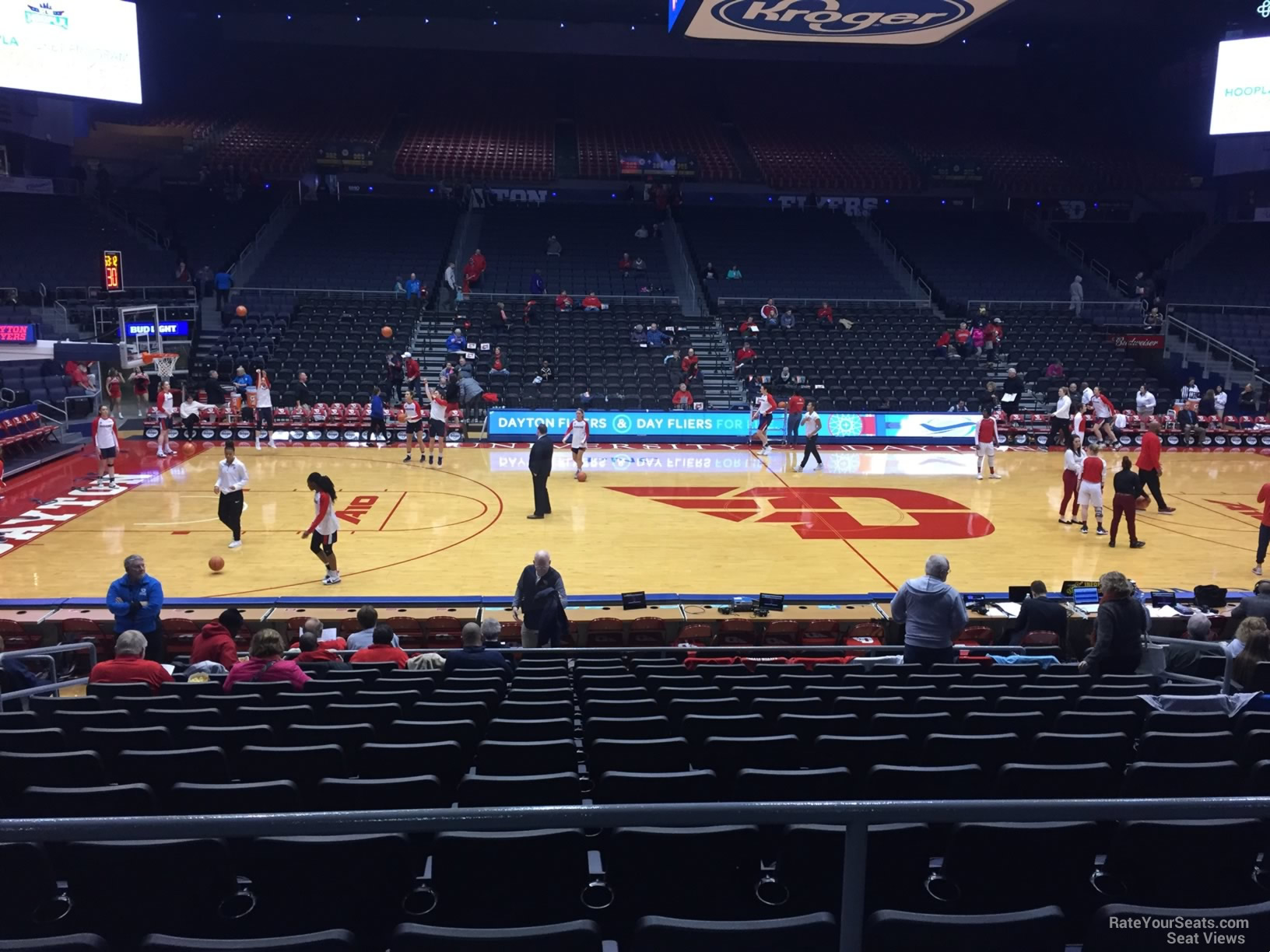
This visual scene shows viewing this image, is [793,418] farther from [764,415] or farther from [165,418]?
[165,418]

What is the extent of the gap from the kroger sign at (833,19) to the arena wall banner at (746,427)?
1044 centimetres

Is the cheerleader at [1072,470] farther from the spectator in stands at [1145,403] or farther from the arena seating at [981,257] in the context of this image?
the arena seating at [981,257]

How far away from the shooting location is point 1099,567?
14.6 meters

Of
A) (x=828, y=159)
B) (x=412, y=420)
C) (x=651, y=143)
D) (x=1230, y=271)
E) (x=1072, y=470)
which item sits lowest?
(x=1072, y=470)

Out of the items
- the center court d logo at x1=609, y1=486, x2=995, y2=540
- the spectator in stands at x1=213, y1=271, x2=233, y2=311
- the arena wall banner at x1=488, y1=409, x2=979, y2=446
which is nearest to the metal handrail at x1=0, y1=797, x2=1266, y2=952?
the center court d logo at x1=609, y1=486, x2=995, y2=540

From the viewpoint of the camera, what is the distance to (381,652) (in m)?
8.30

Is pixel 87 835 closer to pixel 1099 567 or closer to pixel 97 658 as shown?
pixel 97 658

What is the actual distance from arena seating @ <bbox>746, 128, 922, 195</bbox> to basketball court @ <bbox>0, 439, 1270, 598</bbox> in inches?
730

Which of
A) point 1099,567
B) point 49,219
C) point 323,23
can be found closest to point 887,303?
point 1099,567

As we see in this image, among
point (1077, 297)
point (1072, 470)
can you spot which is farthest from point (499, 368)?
point (1077, 297)

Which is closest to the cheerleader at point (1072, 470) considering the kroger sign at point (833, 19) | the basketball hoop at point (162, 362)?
the kroger sign at point (833, 19)

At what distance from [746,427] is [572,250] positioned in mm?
13229

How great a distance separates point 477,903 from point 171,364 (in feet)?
86.9

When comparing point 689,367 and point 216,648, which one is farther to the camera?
point 689,367
